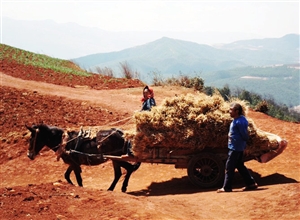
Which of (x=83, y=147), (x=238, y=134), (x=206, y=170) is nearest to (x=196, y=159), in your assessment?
(x=206, y=170)

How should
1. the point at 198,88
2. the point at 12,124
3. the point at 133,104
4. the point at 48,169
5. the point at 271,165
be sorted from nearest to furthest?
the point at 271,165 < the point at 48,169 < the point at 12,124 < the point at 133,104 < the point at 198,88

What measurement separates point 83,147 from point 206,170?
315cm

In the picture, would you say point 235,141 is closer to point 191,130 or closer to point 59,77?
point 191,130

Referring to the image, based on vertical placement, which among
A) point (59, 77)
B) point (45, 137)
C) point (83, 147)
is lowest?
point (83, 147)

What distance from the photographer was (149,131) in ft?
28.2

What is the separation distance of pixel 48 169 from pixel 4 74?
16864 millimetres

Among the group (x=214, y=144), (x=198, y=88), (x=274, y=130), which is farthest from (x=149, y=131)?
(x=198, y=88)

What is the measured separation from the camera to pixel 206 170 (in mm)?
8695

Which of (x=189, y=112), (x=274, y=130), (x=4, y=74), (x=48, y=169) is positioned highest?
(x=4, y=74)

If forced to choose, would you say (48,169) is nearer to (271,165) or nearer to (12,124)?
(12,124)

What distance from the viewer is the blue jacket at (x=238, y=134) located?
7816 millimetres

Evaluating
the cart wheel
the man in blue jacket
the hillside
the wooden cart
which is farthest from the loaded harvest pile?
the hillside

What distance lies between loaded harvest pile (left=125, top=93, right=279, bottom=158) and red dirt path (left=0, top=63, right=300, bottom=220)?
40.0 inches

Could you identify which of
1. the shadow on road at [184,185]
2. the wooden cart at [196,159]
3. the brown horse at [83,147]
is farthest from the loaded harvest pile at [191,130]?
the shadow on road at [184,185]
